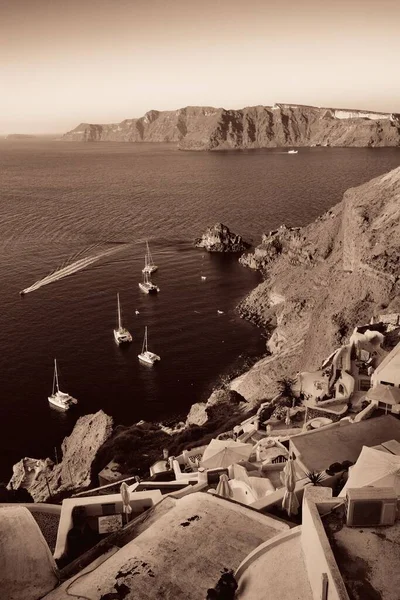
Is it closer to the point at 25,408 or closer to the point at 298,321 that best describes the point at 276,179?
the point at 298,321

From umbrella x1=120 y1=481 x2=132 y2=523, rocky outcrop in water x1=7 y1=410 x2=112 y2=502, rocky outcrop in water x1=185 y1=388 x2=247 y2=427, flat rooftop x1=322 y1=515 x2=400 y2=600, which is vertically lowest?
rocky outcrop in water x1=7 y1=410 x2=112 y2=502

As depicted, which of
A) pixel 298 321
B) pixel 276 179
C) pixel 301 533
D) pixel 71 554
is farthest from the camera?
pixel 276 179

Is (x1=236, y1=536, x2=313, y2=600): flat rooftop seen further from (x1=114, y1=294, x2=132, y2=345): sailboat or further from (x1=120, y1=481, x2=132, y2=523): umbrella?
→ (x1=114, y1=294, x2=132, y2=345): sailboat

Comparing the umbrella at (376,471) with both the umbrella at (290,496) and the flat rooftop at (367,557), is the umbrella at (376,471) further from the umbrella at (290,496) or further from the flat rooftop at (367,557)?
the flat rooftop at (367,557)

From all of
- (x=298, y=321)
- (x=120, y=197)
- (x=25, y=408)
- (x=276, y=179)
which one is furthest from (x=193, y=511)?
(x=276, y=179)

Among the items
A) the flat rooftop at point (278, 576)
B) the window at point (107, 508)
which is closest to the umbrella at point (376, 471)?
the flat rooftop at point (278, 576)

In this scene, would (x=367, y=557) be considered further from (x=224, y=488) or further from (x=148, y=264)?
(x=148, y=264)

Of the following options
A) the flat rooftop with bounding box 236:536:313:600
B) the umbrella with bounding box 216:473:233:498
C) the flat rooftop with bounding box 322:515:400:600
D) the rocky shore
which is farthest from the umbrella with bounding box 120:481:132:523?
the rocky shore

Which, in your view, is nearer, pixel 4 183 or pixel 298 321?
pixel 298 321
